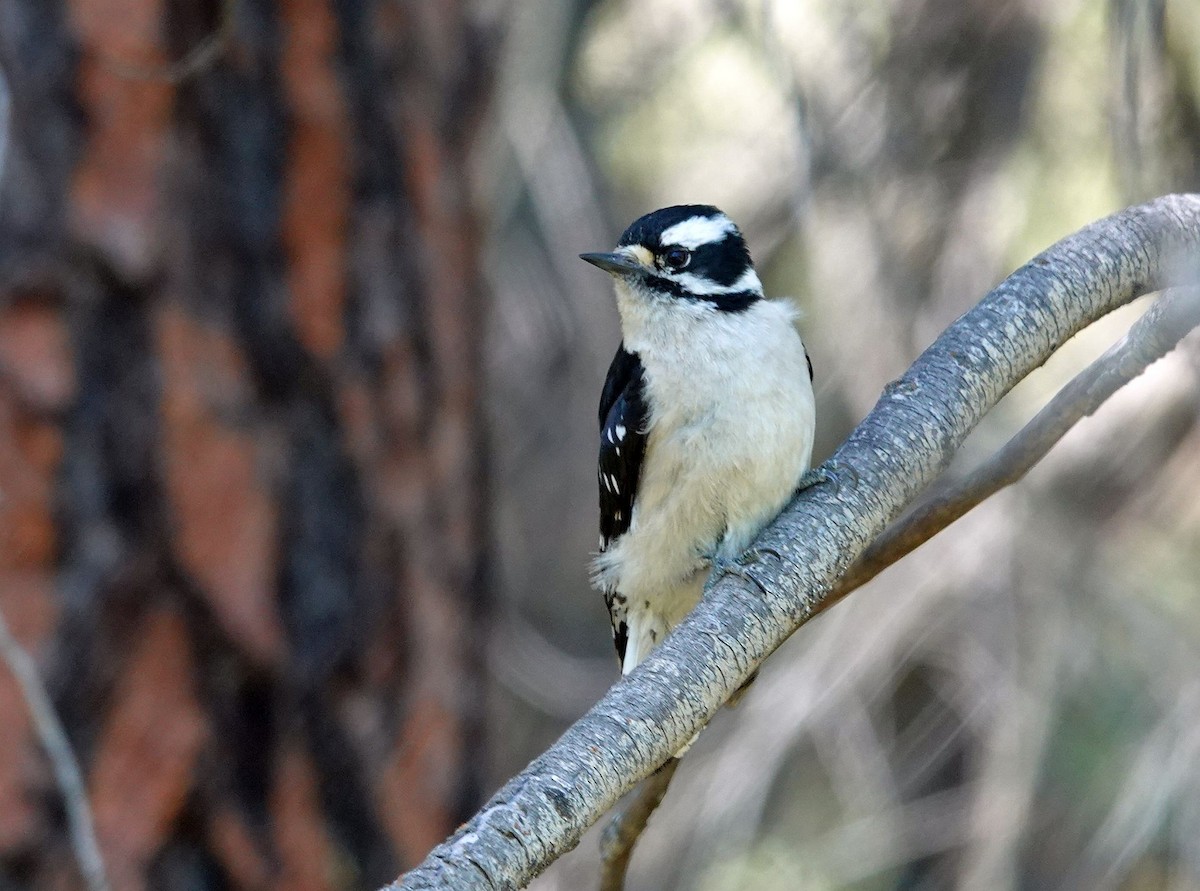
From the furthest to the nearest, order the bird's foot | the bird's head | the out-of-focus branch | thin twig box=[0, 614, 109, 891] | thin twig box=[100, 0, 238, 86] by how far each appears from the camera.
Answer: the bird's head → thin twig box=[100, 0, 238, 86] → the out-of-focus branch → thin twig box=[0, 614, 109, 891] → the bird's foot

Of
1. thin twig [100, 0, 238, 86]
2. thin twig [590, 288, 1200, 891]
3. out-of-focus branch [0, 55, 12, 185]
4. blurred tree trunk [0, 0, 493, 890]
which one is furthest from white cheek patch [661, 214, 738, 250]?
out-of-focus branch [0, 55, 12, 185]

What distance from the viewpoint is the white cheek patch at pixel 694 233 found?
3.82 m

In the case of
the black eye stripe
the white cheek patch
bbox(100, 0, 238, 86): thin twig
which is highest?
bbox(100, 0, 238, 86): thin twig

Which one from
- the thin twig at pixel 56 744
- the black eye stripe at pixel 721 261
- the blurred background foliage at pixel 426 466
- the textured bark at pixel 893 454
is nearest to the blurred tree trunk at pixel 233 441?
the blurred background foliage at pixel 426 466

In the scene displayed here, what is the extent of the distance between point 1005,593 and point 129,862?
3685 millimetres

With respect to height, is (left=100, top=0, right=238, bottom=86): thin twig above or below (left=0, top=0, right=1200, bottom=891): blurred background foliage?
above

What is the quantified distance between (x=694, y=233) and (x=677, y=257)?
8 cm

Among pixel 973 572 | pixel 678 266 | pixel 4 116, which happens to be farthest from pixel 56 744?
pixel 973 572

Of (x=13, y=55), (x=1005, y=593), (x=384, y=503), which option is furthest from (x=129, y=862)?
(x=1005, y=593)

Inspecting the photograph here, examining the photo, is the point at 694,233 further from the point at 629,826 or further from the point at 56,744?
the point at 56,744

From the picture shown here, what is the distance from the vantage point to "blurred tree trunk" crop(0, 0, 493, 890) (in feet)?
11.3

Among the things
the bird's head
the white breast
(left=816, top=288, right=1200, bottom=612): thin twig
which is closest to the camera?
(left=816, top=288, right=1200, bottom=612): thin twig

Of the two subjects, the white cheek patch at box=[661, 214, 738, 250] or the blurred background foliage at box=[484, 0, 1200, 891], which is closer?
the white cheek patch at box=[661, 214, 738, 250]

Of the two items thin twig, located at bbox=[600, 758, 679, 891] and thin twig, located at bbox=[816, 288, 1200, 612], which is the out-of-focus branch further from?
thin twig, located at bbox=[816, 288, 1200, 612]
